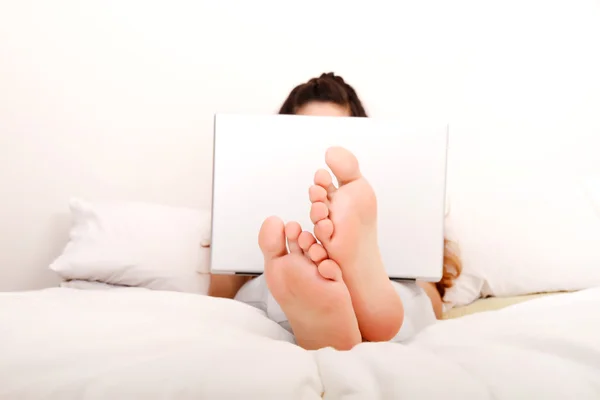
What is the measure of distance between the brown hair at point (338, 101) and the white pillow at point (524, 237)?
1.4 inches

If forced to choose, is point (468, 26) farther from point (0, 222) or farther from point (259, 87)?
point (0, 222)

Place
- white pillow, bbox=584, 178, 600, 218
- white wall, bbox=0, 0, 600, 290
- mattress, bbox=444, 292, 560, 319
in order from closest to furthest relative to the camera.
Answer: mattress, bbox=444, 292, 560, 319 → white pillow, bbox=584, 178, 600, 218 → white wall, bbox=0, 0, 600, 290

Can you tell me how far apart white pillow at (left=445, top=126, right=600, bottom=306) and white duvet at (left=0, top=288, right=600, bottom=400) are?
2.24ft

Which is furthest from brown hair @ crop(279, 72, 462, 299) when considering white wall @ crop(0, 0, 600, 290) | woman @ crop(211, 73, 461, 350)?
woman @ crop(211, 73, 461, 350)

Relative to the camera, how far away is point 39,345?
50 centimetres

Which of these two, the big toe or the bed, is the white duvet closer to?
the bed

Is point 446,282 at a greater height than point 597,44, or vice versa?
point 597,44

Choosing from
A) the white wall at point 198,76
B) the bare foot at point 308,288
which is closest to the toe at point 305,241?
the bare foot at point 308,288

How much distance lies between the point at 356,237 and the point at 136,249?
28.2 inches

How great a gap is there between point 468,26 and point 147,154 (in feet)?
3.59

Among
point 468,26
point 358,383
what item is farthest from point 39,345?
point 468,26

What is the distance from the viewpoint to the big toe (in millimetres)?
755

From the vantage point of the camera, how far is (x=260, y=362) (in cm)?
47

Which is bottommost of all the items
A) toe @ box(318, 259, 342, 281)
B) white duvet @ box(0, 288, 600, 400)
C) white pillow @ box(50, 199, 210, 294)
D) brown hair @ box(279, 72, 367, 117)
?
white pillow @ box(50, 199, 210, 294)
